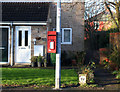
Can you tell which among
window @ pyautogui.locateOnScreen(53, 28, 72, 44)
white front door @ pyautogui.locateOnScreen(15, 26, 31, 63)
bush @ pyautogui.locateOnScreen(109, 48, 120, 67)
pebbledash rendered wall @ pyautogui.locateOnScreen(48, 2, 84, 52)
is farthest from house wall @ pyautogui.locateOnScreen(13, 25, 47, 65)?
bush @ pyautogui.locateOnScreen(109, 48, 120, 67)

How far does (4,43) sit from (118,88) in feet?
28.3

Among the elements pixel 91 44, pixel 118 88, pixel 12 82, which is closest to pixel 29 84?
pixel 12 82

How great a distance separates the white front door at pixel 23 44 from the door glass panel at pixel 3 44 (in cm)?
75

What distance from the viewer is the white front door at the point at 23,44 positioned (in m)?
13.6

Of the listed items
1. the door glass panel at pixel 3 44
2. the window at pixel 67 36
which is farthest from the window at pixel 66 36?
the door glass panel at pixel 3 44

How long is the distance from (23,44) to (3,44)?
1.37 meters

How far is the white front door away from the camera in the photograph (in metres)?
13.6

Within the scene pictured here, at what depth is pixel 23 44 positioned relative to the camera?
45.1 ft

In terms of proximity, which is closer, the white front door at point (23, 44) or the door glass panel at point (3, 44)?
the white front door at point (23, 44)

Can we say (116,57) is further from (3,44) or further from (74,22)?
(3,44)

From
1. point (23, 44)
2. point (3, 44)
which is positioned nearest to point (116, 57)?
point (23, 44)

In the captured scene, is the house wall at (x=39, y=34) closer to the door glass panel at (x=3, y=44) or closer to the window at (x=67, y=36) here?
the door glass panel at (x=3, y=44)

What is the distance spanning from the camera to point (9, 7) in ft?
47.4

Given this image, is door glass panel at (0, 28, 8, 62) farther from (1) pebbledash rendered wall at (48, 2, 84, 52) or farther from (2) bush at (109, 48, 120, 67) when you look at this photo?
(2) bush at (109, 48, 120, 67)
